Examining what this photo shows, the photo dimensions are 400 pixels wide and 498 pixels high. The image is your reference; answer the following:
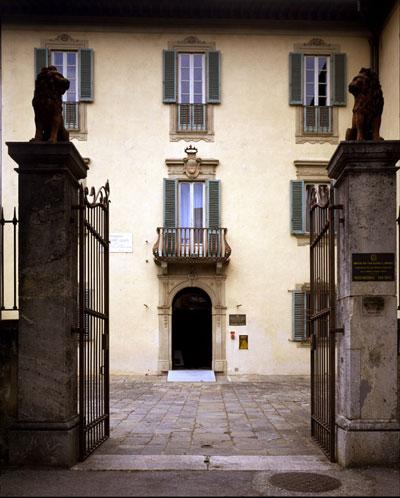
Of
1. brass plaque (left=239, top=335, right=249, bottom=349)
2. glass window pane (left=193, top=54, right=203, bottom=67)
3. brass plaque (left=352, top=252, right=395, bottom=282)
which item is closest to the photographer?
brass plaque (left=352, top=252, right=395, bottom=282)

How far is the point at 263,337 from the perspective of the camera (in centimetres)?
2044

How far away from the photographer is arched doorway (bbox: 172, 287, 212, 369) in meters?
21.4

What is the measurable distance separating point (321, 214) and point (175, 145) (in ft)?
42.5

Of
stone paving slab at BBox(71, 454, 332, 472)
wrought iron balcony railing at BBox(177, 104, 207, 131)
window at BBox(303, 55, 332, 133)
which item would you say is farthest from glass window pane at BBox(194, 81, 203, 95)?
stone paving slab at BBox(71, 454, 332, 472)

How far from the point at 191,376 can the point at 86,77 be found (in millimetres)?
8977

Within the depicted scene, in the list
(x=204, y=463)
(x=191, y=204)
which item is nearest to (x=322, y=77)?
(x=191, y=204)

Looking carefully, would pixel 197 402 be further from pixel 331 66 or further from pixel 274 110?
pixel 331 66

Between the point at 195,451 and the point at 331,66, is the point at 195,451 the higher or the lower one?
the lower one

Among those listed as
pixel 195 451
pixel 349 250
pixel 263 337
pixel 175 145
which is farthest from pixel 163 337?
pixel 349 250

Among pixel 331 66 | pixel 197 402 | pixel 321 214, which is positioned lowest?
pixel 197 402

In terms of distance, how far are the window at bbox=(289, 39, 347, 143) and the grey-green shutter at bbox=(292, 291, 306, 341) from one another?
4.52m

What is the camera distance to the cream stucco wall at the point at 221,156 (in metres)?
20.4

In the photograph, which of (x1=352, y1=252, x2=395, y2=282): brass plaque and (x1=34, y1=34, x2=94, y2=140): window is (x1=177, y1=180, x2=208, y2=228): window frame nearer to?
(x1=34, y1=34, x2=94, y2=140): window

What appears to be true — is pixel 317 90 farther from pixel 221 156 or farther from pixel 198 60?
pixel 198 60
